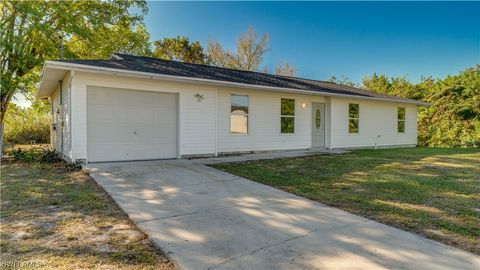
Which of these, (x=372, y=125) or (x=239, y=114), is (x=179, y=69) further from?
(x=372, y=125)

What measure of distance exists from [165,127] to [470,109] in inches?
770

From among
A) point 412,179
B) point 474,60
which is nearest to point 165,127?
point 412,179

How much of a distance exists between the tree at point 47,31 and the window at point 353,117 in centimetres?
1220

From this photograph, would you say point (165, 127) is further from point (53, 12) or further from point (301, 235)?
point (53, 12)

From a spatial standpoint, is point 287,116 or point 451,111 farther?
point 451,111

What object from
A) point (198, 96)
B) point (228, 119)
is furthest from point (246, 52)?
point (198, 96)

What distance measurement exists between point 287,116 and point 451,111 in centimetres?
1406

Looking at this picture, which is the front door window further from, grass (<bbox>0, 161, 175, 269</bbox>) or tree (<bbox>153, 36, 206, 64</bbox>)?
tree (<bbox>153, 36, 206, 64</bbox>)

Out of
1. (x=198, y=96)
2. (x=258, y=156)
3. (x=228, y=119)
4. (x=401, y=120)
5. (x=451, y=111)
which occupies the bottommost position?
(x=258, y=156)

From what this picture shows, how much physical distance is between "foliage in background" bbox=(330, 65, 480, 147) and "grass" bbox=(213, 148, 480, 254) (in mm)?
12464

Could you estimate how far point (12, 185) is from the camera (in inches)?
231

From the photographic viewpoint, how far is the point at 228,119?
10617 millimetres

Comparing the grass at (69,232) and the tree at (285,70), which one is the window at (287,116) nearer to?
the grass at (69,232)

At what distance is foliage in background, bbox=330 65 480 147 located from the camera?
60.7ft
